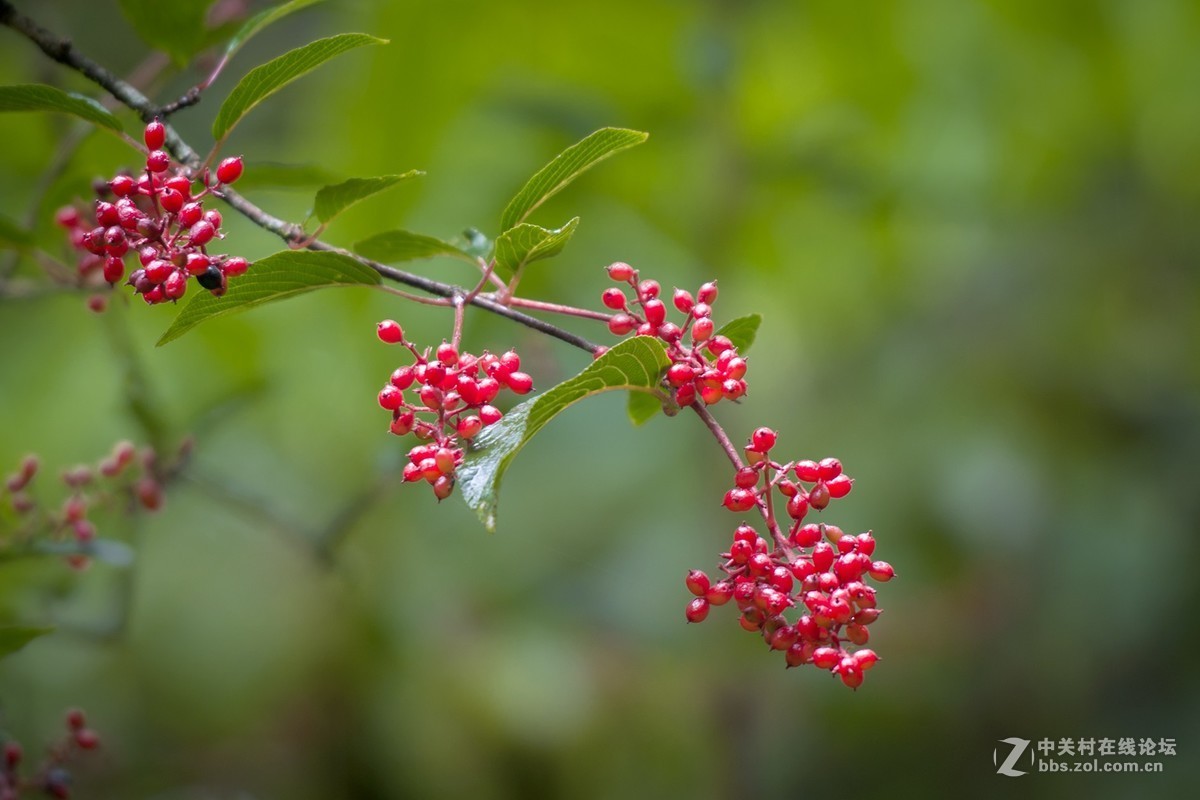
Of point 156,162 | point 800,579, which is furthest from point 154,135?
point 800,579

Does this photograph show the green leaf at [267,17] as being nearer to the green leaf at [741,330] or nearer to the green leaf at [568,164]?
the green leaf at [568,164]

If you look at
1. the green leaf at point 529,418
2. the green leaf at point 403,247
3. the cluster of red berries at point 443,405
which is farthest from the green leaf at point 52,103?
the green leaf at point 529,418

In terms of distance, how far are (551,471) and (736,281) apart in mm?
1006

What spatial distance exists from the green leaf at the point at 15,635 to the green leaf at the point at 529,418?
52cm

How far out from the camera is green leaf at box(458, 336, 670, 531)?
87 centimetres

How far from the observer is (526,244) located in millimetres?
991

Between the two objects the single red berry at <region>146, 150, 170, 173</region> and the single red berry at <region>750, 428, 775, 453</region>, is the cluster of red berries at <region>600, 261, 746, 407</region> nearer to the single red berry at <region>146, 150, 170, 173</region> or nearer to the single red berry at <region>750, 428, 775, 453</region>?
the single red berry at <region>750, 428, 775, 453</region>

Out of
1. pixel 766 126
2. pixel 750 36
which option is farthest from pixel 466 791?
pixel 750 36

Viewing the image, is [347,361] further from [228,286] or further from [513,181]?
[228,286]

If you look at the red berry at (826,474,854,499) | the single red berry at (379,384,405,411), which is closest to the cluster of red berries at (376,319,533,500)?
the single red berry at (379,384,405,411)

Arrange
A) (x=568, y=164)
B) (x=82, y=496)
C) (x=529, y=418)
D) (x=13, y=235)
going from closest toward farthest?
(x=529, y=418)
(x=568, y=164)
(x=13, y=235)
(x=82, y=496)

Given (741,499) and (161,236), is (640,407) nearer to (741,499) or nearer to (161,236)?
(741,499)

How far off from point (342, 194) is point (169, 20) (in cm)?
38

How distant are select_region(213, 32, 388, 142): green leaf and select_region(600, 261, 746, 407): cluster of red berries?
0.34 m
